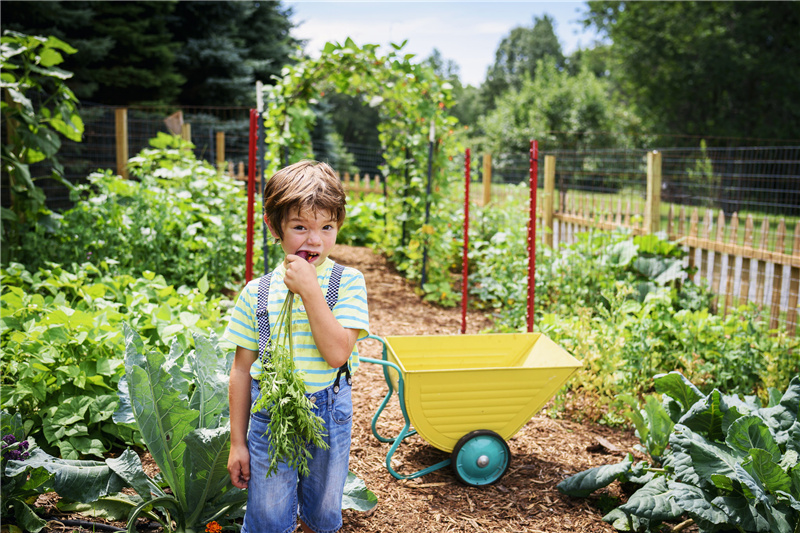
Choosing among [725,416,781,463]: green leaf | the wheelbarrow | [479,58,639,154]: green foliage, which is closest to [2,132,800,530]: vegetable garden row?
[725,416,781,463]: green leaf

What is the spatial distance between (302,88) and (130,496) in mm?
4288

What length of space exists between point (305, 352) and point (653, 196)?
494 centimetres

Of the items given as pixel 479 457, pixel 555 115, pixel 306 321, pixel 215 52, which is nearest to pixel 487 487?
pixel 479 457

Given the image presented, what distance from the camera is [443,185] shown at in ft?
19.1

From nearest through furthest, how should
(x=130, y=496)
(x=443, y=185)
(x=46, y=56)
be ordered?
(x=130, y=496) < (x=46, y=56) < (x=443, y=185)

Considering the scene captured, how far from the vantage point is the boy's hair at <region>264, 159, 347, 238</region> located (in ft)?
4.45

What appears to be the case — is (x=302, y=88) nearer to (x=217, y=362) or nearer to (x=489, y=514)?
(x=217, y=362)

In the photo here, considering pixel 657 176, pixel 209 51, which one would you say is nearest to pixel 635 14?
pixel 209 51

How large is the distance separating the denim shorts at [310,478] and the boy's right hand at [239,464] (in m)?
0.02

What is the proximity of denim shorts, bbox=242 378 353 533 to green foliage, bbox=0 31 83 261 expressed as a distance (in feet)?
12.2

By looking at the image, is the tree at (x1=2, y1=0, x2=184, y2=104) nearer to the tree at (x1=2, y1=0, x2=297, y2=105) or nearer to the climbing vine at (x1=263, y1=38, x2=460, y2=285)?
the tree at (x1=2, y1=0, x2=297, y2=105)

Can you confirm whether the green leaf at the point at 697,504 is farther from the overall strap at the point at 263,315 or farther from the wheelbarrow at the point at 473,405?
the overall strap at the point at 263,315

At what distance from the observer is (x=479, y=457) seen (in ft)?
7.88

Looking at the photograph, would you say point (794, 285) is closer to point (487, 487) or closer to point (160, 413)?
point (487, 487)
